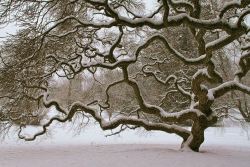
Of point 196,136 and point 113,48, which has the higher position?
point 113,48

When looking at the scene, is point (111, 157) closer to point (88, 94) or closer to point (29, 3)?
point (29, 3)

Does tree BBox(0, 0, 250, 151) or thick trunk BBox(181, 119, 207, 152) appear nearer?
tree BBox(0, 0, 250, 151)

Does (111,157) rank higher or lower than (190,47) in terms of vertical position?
lower

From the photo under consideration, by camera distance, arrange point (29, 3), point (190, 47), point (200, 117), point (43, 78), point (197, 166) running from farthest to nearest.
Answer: point (190, 47), point (43, 78), point (200, 117), point (29, 3), point (197, 166)

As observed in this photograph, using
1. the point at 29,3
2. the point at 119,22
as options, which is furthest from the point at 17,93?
the point at 119,22

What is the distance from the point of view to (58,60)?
13477 mm

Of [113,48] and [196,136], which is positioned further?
[196,136]

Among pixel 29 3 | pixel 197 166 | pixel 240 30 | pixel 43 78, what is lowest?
pixel 197 166

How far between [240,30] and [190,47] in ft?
40.1

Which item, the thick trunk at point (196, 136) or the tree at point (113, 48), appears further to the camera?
the thick trunk at point (196, 136)

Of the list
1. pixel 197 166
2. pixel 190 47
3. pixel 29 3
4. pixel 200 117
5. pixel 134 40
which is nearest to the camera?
pixel 197 166

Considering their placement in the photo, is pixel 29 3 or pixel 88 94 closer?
pixel 29 3

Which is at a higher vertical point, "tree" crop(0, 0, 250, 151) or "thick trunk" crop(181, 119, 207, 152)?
"tree" crop(0, 0, 250, 151)

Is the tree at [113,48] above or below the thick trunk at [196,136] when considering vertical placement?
above
